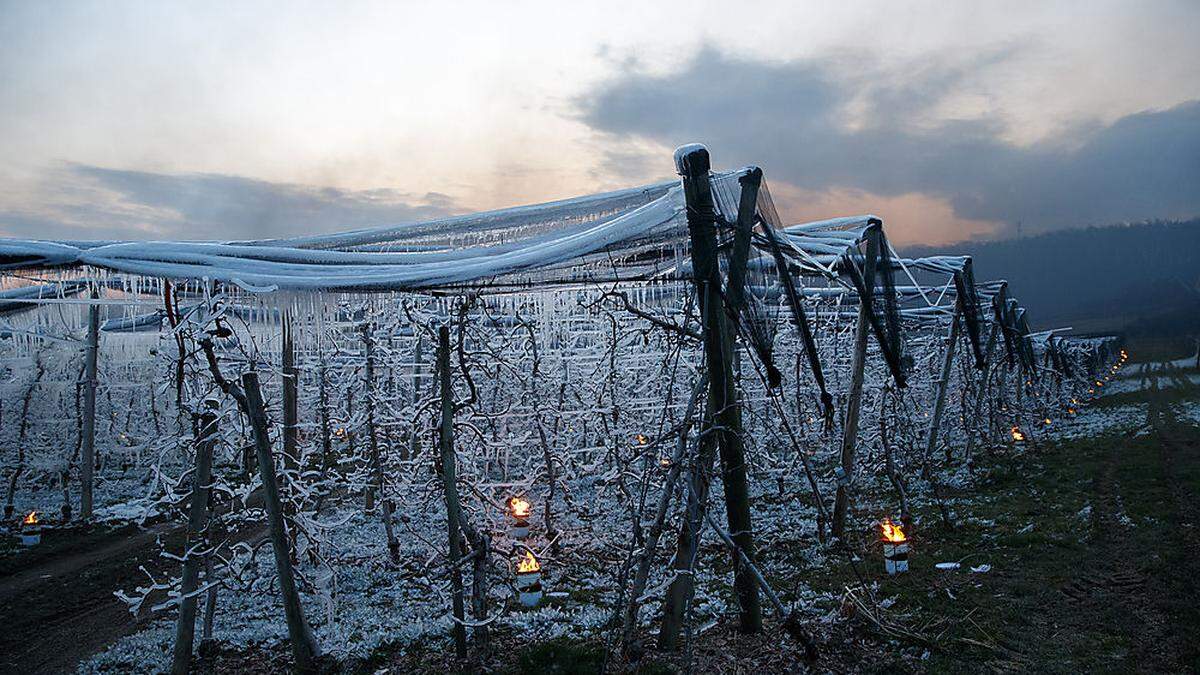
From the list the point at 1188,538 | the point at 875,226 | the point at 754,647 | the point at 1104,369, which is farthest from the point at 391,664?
the point at 1104,369

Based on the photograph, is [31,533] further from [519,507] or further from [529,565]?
[529,565]

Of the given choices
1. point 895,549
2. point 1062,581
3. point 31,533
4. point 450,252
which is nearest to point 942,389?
point 1062,581

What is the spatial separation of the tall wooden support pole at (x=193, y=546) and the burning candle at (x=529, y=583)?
12.1 ft

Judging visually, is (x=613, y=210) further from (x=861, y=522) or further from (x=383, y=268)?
(x=861, y=522)

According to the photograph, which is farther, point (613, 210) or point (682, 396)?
point (682, 396)

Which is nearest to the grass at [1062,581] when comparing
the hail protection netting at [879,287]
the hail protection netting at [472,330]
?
the hail protection netting at [472,330]

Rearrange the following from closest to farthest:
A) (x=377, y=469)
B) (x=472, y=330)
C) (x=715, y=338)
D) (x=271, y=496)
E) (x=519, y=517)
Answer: (x=715, y=338), (x=271, y=496), (x=472, y=330), (x=377, y=469), (x=519, y=517)

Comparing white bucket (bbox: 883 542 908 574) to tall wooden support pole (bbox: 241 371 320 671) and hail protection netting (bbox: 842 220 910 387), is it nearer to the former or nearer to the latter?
hail protection netting (bbox: 842 220 910 387)

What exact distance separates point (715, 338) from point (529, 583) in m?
4.64

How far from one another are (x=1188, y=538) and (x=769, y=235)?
867 cm

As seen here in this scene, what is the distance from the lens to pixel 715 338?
230 inches

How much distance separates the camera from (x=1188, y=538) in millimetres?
9570

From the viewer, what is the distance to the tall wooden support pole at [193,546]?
6.25 m

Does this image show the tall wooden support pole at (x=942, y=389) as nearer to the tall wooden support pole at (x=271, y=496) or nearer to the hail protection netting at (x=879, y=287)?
the hail protection netting at (x=879, y=287)
